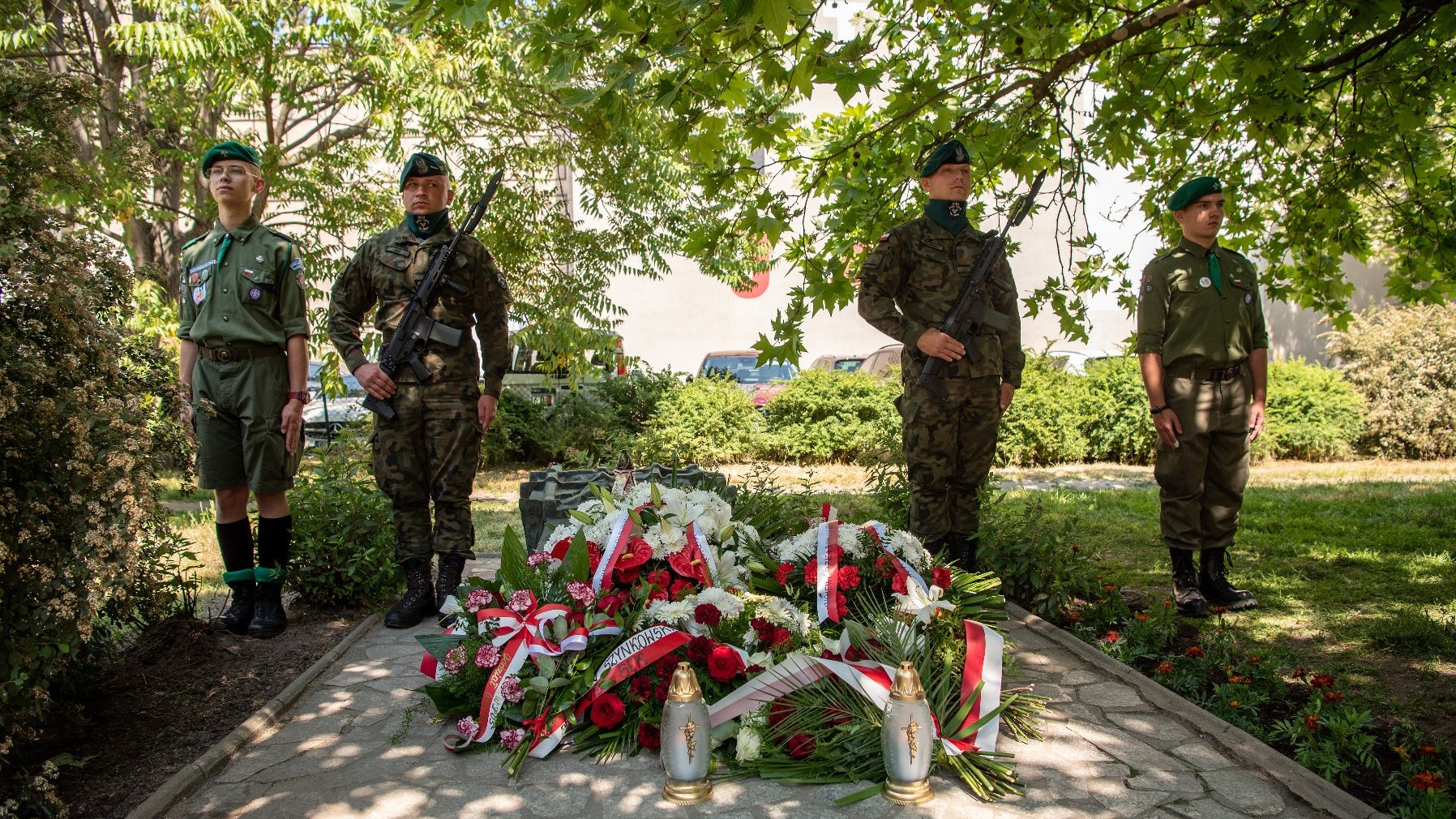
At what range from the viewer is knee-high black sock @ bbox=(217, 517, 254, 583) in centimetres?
486

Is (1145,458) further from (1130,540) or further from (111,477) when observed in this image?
(111,477)

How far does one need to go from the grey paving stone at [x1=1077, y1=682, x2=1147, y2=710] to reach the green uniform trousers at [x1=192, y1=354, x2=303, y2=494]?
392 centimetres

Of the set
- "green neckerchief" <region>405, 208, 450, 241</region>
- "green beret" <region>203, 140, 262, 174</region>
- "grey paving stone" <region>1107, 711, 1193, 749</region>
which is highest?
"green beret" <region>203, 140, 262, 174</region>

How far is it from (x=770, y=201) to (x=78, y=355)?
A: 128 inches

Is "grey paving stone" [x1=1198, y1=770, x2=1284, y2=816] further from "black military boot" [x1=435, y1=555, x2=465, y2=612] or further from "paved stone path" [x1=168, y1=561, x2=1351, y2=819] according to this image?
"black military boot" [x1=435, y1=555, x2=465, y2=612]

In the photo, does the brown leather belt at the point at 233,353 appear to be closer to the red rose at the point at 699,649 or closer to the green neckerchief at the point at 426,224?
the green neckerchief at the point at 426,224

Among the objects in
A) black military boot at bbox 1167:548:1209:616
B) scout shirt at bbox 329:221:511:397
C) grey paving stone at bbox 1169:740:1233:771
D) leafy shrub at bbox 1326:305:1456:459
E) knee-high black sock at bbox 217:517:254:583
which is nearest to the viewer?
grey paving stone at bbox 1169:740:1233:771

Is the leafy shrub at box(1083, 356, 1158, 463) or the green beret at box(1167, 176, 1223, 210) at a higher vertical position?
the green beret at box(1167, 176, 1223, 210)

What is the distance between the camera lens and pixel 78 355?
129 inches

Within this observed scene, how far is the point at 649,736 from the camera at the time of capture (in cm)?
346

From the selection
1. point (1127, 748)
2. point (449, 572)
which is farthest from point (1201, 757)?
point (449, 572)

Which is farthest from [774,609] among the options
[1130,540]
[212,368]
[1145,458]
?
[1145,458]

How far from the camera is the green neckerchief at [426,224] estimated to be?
5.09 m

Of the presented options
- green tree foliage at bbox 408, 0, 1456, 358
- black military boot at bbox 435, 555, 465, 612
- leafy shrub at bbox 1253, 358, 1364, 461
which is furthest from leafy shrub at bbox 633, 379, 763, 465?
black military boot at bbox 435, 555, 465, 612
